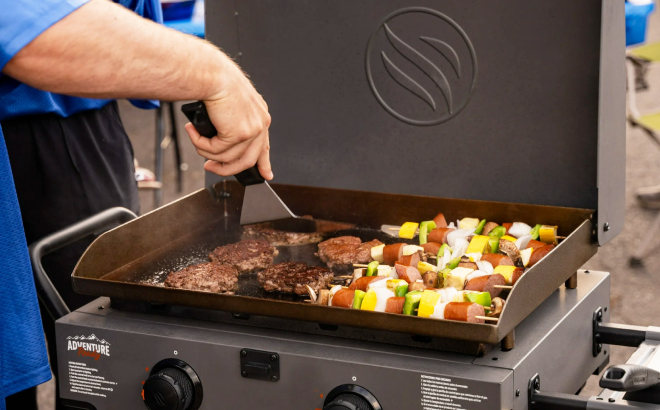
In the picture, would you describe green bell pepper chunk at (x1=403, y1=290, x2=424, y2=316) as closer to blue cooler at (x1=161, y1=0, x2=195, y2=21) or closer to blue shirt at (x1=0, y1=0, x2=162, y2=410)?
blue shirt at (x1=0, y1=0, x2=162, y2=410)

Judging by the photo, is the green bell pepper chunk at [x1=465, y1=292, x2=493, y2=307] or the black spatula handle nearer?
the black spatula handle

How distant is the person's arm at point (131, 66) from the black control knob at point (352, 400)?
20.3 inches

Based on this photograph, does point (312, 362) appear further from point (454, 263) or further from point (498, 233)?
point (498, 233)

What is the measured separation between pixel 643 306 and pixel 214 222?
279 centimetres

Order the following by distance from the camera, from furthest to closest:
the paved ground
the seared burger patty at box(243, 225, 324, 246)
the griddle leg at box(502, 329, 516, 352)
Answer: the paved ground → the seared burger patty at box(243, 225, 324, 246) → the griddle leg at box(502, 329, 516, 352)

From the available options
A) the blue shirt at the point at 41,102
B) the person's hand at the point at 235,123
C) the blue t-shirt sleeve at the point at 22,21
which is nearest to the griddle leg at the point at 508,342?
the person's hand at the point at 235,123

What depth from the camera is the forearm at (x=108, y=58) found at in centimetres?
109

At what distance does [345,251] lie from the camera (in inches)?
76.3

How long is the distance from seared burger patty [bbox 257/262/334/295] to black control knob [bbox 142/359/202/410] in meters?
0.31

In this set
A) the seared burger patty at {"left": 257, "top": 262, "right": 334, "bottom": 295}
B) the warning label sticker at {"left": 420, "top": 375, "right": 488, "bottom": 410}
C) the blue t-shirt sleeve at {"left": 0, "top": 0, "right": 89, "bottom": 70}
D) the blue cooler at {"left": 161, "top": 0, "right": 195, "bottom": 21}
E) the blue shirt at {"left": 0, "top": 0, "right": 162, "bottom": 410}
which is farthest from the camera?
the blue cooler at {"left": 161, "top": 0, "right": 195, "bottom": 21}

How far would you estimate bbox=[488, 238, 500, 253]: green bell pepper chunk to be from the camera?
74.0 inches

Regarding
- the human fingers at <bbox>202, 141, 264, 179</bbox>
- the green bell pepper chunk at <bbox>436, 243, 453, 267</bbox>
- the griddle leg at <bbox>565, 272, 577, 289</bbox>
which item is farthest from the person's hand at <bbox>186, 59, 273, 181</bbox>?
the griddle leg at <bbox>565, 272, 577, 289</bbox>

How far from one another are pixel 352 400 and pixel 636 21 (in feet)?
12.3

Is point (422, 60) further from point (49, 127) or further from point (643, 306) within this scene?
point (643, 306)
